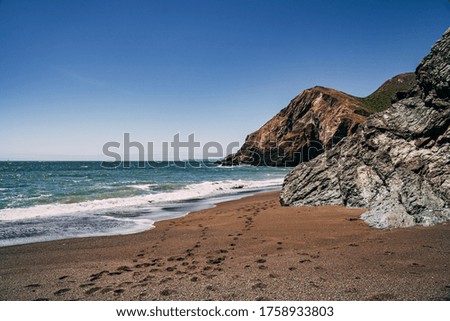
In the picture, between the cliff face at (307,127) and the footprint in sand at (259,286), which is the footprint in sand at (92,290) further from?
the cliff face at (307,127)

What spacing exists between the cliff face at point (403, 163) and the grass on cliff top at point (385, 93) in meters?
81.2

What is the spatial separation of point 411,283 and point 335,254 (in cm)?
187

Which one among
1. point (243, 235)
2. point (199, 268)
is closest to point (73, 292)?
Answer: point (199, 268)

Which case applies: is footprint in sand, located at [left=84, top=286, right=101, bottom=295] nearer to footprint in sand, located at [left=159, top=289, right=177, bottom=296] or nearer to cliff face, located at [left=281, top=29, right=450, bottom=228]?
footprint in sand, located at [left=159, top=289, right=177, bottom=296]

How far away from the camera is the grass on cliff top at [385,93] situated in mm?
95238

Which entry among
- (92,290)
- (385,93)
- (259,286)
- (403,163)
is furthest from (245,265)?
(385,93)

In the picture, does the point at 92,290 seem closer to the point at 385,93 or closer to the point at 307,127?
the point at 307,127

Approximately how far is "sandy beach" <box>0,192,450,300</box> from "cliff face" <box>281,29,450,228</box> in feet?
3.30

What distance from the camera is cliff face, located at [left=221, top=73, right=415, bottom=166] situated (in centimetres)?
8081

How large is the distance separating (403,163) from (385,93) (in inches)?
4969

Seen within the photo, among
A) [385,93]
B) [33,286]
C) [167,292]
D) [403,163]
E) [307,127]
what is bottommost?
[33,286]

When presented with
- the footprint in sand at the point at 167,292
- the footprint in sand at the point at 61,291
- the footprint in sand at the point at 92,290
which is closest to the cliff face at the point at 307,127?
the footprint in sand at the point at 167,292

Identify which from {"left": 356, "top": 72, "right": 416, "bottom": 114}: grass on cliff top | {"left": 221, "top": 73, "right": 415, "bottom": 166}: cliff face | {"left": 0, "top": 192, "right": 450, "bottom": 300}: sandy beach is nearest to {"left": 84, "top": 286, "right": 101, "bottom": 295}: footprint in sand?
{"left": 0, "top": 192, "right": 450, "bottom": 300}: sandy beach

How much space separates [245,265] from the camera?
6031 mm
